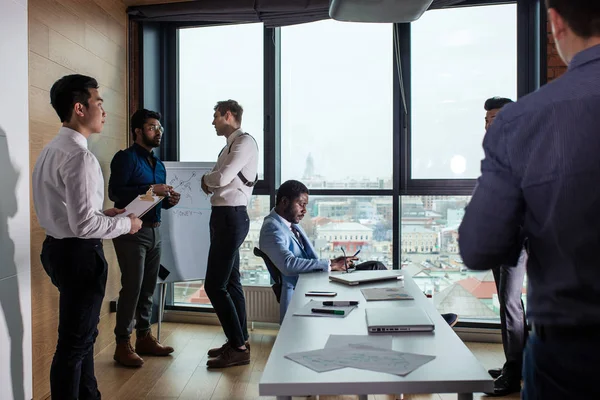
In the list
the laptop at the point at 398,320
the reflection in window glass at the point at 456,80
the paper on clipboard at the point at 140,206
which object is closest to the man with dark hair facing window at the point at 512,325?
the reflection in window glass at the point at 456,80

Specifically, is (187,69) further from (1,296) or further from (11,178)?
(1,296)

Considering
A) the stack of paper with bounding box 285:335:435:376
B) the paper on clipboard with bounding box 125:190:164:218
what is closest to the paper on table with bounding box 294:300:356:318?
the stack of paper with bounding box 285:335:435:376

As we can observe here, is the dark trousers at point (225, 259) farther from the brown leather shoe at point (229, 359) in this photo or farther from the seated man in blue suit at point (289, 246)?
the seated man in blue suit at point (289, 246)

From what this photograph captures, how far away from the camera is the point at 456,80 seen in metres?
4.34

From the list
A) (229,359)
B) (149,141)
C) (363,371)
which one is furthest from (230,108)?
(363,371)

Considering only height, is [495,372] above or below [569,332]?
below

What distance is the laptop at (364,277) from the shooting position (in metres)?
2.75

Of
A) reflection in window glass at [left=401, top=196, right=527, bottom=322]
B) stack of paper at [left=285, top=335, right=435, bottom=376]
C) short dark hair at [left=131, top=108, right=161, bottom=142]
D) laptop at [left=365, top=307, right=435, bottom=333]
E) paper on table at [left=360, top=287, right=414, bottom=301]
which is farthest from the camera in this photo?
reflection in window glass at [left=401, top=196, right=527, bottom=322]

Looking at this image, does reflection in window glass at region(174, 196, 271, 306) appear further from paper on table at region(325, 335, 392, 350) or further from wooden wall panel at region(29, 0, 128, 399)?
paper on table at region(325, 335, 392, 350)

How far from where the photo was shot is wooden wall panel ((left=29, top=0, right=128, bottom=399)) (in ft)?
10.3

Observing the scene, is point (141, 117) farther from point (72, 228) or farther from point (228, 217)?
point (72, 228)

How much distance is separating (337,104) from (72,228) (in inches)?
105

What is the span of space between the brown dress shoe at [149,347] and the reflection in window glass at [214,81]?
161 cm

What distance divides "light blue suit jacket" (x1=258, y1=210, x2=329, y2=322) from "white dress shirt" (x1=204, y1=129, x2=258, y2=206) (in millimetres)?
402
